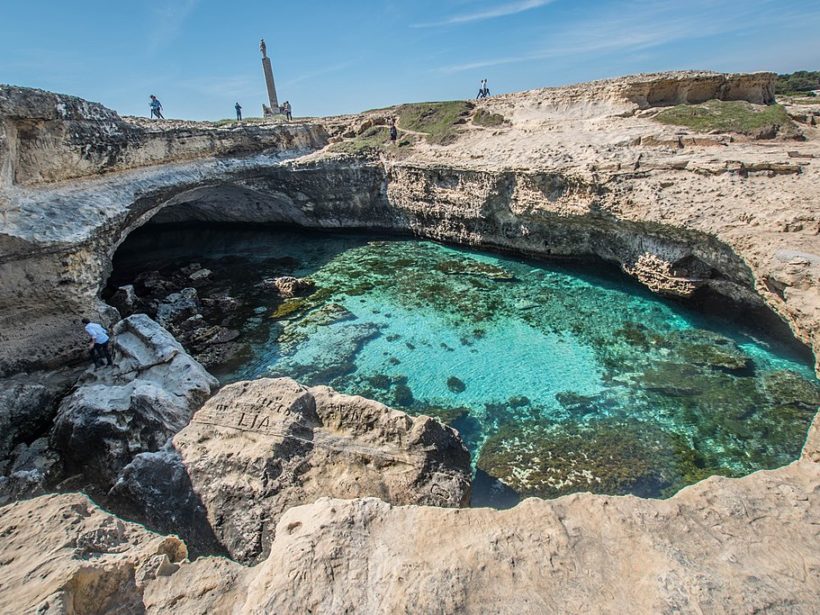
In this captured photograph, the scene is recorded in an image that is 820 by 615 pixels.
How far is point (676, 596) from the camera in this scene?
3951mm

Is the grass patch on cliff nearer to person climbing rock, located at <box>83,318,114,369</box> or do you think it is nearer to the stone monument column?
person climbing rock, located at <box>83,318,114,369</box>

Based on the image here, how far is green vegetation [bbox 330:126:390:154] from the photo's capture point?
993 inches

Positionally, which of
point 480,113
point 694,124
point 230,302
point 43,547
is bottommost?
point 230,302

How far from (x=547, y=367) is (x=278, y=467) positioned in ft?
28.0

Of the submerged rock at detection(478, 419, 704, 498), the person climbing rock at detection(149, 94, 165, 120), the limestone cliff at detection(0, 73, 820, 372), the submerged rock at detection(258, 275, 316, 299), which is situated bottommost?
the submerged rock at detection(478, 419, 704, 498)

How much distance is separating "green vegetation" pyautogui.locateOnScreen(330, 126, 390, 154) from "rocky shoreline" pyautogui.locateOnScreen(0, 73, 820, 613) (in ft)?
6.58

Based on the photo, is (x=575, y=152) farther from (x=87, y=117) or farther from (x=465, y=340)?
(x=87, y=117)

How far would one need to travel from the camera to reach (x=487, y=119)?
78.7ft

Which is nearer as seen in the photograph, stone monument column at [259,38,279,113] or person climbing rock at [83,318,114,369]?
person climbing rock at [83,318,114,369]

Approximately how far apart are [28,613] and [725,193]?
56.8 feet

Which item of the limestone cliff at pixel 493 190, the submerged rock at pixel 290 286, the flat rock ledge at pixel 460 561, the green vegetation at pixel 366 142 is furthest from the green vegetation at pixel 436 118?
the flat rock ledge at pixel 460 561

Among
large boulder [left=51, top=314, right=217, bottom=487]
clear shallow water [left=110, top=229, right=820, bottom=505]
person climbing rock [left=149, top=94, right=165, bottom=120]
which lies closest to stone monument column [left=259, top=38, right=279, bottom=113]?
person climbing rock [left=149, top=94, right=165, bottom=120]

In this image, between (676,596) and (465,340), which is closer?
(676,596)

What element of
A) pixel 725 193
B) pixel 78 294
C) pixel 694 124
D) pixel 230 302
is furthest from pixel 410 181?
pixel 78 294
